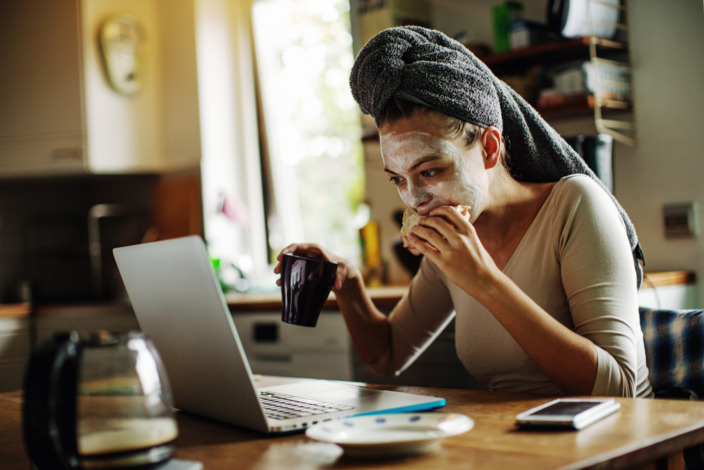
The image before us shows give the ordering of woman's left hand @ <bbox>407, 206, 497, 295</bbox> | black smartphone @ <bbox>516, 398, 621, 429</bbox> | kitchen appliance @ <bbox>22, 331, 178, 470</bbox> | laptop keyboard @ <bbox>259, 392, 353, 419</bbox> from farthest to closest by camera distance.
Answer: woman's left hand @ <bbox>407, 206, 497, 295</bbox>, laptop keyboard @ <bbox>259, 392, 353, 419</bbox>, black smartphone @ <bbox>516, 398, 621, 429</bbox>, kitchen appliance @ <bbox>22, 331, 178, 470</bbox>

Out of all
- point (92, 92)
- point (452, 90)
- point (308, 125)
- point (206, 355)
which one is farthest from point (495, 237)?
point (92, 92)

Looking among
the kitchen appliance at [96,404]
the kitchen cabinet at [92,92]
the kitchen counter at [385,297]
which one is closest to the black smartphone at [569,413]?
the kitchen appliance at [96,404]

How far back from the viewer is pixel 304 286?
113 cm

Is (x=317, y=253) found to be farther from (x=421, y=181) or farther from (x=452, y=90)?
(x=452, y=90)

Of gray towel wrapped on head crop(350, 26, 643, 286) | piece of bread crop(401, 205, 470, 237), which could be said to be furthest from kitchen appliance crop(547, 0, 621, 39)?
piece of bread crop(401, 205, 470, 237)

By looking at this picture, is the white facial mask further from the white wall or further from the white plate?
the white wall

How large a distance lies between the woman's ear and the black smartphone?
56cm

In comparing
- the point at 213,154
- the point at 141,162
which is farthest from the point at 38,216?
the point at 213,154

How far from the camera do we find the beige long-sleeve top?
1.11 m

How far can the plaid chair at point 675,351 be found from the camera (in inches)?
50.3

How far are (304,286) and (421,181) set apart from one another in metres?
0.30

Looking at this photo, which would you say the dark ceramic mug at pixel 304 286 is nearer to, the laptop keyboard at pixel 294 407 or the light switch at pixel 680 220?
the laptop keyboard at pixel 294 407

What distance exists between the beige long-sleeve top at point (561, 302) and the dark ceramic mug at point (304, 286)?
367 millimetres

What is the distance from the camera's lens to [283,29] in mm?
3732
